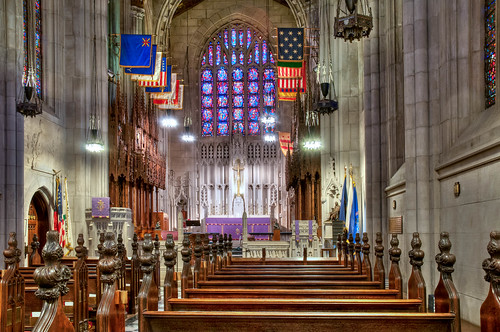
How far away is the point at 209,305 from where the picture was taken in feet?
15.6

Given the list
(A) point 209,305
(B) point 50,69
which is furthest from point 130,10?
(A) point 209,305

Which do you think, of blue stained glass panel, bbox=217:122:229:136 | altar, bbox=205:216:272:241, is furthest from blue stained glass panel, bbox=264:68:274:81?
altar, bbox=205:216:272:241

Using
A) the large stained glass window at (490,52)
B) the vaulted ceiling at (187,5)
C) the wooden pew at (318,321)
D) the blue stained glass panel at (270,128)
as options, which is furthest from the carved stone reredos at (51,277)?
the vaulted ceiling at (187,5)

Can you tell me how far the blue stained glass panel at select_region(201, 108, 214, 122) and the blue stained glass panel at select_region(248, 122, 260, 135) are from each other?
240 cm

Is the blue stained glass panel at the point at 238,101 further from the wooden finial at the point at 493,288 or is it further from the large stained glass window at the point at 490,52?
the wooden finial at the point at 493,288

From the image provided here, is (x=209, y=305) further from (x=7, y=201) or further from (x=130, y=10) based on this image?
(x=130, y=10)

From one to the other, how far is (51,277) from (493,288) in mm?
2502

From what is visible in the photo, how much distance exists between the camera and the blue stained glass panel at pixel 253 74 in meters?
36.2

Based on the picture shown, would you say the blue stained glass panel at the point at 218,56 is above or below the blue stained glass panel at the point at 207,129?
above

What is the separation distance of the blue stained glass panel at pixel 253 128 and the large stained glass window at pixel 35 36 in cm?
1848

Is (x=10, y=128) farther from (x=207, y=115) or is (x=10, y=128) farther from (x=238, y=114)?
(x=238, y=114)

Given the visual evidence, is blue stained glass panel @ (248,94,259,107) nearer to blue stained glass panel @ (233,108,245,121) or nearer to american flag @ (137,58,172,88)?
blue stained glass panel @ (233,108,245,121)

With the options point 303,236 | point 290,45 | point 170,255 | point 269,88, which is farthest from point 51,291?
point 269,88

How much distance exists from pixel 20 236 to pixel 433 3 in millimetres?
10740
